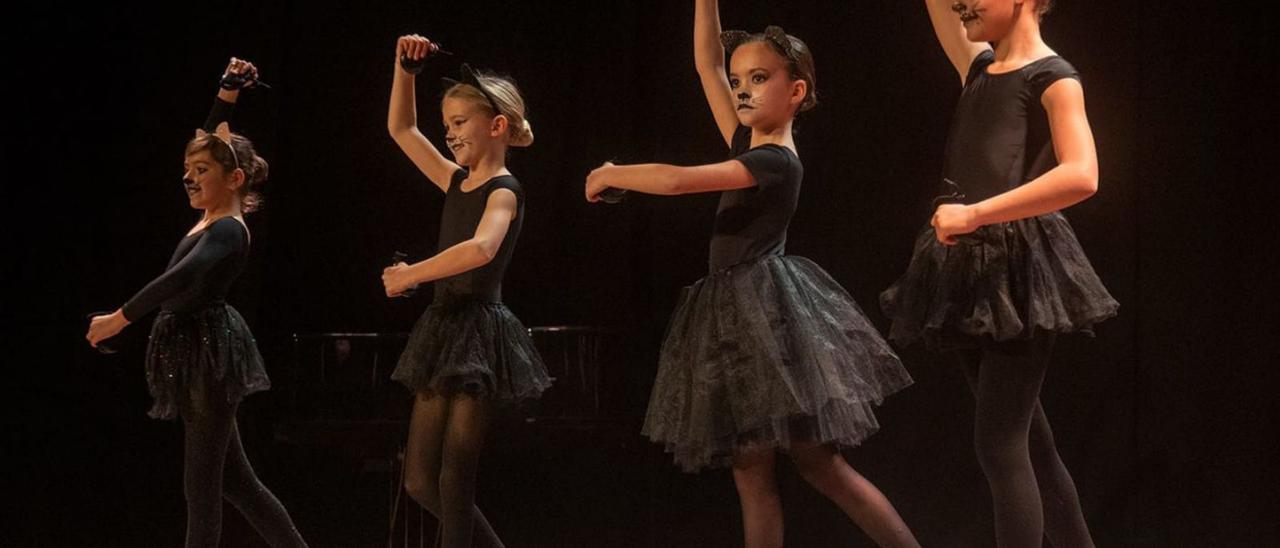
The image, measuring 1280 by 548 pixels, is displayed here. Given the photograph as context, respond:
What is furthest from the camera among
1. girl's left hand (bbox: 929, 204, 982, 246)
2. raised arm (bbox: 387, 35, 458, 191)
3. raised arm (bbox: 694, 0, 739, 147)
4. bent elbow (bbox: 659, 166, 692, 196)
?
raised arm (bbox: 387, 35, 458, 191)

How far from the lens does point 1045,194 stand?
210cm

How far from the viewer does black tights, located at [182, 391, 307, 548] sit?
297 cm

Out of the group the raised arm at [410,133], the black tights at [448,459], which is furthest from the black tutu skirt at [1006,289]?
the raised arm at [410,133]

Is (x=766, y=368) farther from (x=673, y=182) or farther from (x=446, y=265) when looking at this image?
(x=446, y=265)

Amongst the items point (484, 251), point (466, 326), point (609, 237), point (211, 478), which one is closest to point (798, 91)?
point (484, 251)

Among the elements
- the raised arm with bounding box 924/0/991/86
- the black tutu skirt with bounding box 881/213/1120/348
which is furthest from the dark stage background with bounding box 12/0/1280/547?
the black tutu skirt with bounding box 881/213/1120/348

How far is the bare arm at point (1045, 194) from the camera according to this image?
6.87ft

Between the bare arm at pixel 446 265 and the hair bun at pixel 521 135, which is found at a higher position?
the hair bun at pixel 521 135

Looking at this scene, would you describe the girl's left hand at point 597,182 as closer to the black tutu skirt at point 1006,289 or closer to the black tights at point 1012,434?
the black tutu skirt at point 1006,289

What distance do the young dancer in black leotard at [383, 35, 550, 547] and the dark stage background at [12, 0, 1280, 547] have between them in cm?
36

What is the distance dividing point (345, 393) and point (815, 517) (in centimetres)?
133

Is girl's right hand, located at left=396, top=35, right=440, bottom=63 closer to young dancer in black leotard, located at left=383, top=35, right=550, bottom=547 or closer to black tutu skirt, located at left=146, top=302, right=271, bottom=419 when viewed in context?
young dancer in black leotard, located at left=383, top=35, right=550, bottom=547

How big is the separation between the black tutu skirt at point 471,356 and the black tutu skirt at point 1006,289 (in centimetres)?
96

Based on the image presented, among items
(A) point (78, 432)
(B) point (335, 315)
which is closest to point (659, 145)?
(B) point (335, 315)
